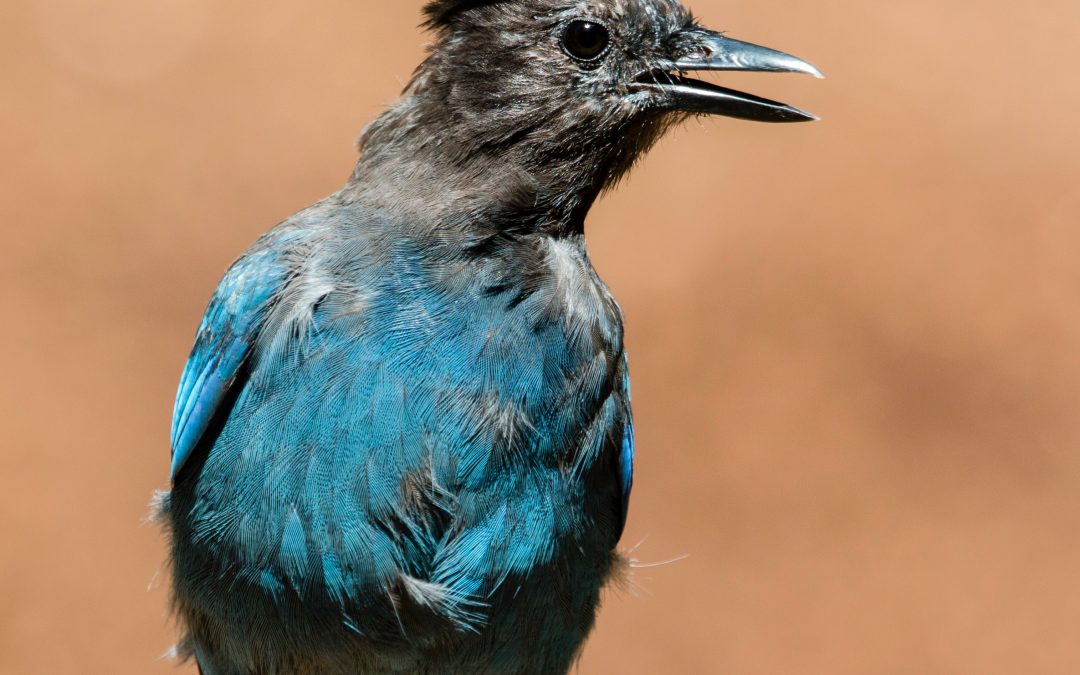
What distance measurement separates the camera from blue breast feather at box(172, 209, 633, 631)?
362 cm

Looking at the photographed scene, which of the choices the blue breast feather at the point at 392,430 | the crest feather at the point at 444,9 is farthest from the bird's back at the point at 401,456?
the crest feather at the point at 444,9

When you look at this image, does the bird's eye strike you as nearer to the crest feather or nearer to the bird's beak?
the bird's beak

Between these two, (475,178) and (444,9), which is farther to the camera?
(444,9)

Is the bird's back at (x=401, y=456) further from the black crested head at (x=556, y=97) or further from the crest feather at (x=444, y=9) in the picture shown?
the crest feather at (x=444, y=9)

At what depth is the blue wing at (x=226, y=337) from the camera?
153 inches

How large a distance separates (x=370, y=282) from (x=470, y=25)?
888mm

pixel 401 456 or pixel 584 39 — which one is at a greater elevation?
pixel 584 39

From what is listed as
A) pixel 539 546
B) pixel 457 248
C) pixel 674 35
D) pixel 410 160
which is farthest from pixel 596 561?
pixel 674 35

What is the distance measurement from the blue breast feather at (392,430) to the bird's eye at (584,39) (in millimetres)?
703

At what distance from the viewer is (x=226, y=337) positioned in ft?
13.0

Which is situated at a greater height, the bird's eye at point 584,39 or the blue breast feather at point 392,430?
the bird's eye at point 584,39

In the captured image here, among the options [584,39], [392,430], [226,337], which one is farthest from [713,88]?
[226,337]

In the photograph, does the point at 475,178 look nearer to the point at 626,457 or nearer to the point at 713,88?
the point at 713,88

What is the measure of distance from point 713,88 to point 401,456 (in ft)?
4.82
